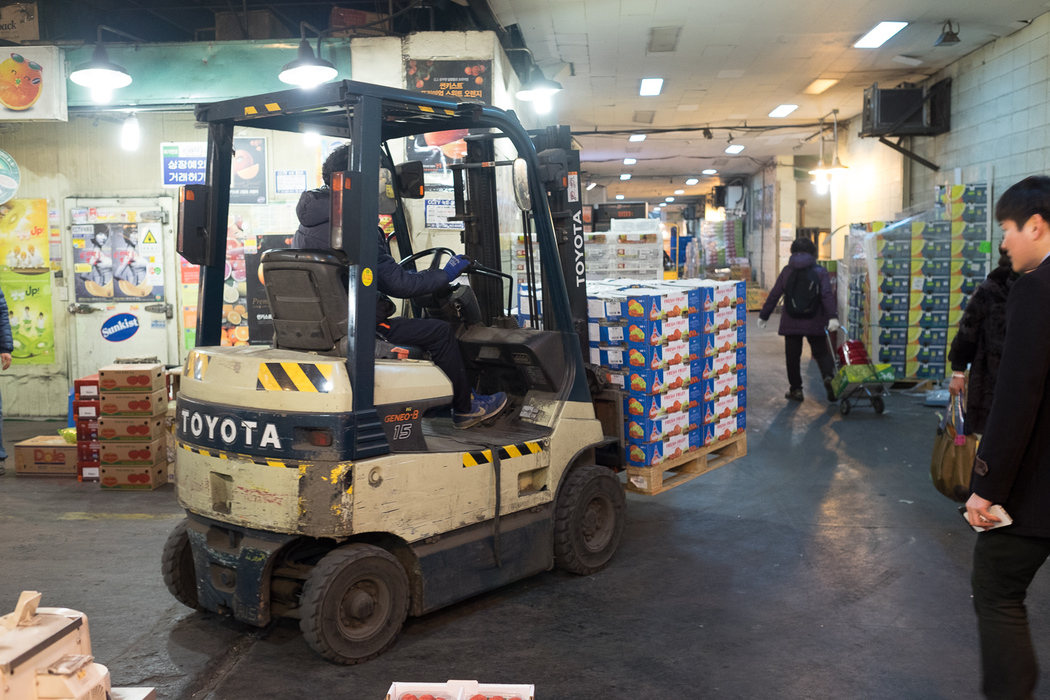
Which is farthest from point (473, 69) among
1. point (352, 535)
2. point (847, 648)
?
point (847, 648)

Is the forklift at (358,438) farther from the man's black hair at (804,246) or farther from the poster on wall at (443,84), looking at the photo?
the man's black hair at (804,246)

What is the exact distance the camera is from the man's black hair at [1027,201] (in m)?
2.95

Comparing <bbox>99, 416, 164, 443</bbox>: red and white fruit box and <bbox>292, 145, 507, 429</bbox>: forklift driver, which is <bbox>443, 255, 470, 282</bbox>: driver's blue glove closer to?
<bbox>292, 145, 507, 429</bbox>: forklift driver

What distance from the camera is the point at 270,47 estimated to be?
955cm

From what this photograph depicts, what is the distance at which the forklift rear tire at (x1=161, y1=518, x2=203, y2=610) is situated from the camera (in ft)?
15.0

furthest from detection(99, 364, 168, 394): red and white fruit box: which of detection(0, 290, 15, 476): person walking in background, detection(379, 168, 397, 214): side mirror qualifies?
detection(379, 168, 397, 214): side mirror

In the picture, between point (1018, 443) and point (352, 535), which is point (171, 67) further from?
point (1018, 443)

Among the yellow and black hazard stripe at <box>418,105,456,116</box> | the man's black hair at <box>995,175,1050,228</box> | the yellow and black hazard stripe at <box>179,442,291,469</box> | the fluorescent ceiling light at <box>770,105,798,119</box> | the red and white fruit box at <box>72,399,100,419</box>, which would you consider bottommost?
the red and white fruit box at <box>72,399,100,419</box>

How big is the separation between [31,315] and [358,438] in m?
8.30

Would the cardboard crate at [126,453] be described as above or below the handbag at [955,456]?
below

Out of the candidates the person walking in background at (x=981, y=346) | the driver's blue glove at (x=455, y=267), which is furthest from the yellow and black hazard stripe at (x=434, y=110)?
the person walking in background at (x=981, y=346)

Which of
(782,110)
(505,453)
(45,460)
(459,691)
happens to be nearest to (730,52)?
(782,110)

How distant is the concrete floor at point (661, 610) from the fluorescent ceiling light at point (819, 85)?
379 inches

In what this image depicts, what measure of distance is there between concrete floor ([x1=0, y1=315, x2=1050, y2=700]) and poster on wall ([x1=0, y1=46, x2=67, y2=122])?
14.2 feet
